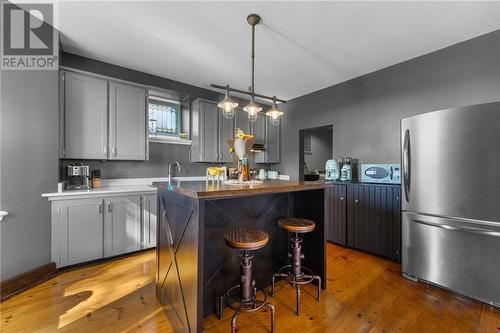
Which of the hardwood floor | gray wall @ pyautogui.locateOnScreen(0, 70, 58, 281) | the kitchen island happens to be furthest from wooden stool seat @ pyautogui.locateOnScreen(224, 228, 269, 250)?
gray wall @ pyautogui.locateOnScreen(0, 70, 58, 281)

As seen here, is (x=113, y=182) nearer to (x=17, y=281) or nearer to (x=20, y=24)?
(x=17, y=281)

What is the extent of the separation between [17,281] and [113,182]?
4.87ft

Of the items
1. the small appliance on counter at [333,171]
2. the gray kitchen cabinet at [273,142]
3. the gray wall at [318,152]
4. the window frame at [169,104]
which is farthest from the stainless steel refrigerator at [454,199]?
the gray wall at [318,152]

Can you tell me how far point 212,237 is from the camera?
68.6 inches

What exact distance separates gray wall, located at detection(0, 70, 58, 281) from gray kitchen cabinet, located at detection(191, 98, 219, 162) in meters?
1.91

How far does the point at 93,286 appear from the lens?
85.1 inches

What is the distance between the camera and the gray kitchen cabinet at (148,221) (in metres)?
2.98

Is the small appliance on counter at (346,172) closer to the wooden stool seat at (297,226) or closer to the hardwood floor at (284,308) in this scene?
the hardwood floor at (284,308)

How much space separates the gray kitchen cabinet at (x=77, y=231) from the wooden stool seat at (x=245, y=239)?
199 centimetres

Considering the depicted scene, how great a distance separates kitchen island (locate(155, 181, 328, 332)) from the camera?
52.1 inches

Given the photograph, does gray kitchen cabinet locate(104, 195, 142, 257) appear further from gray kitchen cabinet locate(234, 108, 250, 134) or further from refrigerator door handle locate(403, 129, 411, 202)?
refrigerator door handle locate(403, 129, 411, 202)

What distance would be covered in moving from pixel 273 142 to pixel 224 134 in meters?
1.37

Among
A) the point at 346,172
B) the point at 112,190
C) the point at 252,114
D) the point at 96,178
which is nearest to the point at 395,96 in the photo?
the point at 346,172

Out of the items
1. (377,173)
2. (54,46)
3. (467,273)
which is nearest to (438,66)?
(377,173)
